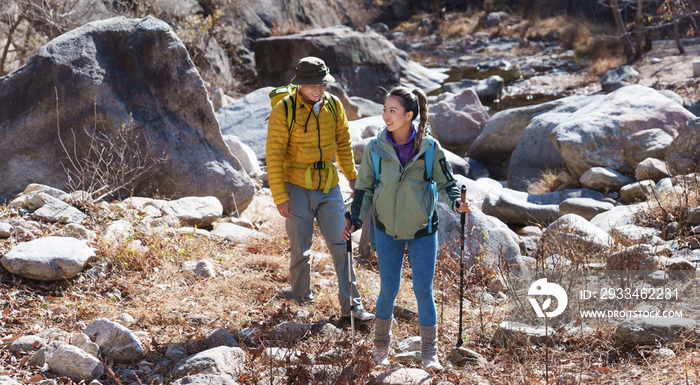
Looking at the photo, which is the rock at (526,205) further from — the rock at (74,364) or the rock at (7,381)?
the rock at (7,381)

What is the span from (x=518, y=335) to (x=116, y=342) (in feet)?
8.29

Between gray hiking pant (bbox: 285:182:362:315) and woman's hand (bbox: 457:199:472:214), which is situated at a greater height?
woman's hand (bbox: 457:199:472:214)

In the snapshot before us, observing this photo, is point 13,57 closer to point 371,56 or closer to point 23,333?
point 23,333

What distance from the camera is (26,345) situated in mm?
3504

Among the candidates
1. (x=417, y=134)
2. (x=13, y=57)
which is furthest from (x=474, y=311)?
(x=13, y=57)

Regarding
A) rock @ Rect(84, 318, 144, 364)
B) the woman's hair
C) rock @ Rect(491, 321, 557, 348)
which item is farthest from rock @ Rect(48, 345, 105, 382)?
rock @ Rect(491, 321, 557, 348)

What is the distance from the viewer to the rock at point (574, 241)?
5.02 m

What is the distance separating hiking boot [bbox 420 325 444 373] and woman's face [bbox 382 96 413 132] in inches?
48.2

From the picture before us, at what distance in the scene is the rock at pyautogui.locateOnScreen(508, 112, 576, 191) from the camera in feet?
31.7

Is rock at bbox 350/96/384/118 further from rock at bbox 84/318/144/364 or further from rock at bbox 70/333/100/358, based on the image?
rock at bbox 70/333/100/358

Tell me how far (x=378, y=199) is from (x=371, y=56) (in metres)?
15.6

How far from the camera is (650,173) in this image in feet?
25.9

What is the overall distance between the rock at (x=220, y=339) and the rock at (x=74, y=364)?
75 cm

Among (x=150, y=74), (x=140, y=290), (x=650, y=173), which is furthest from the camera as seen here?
(x=650, y=173)
